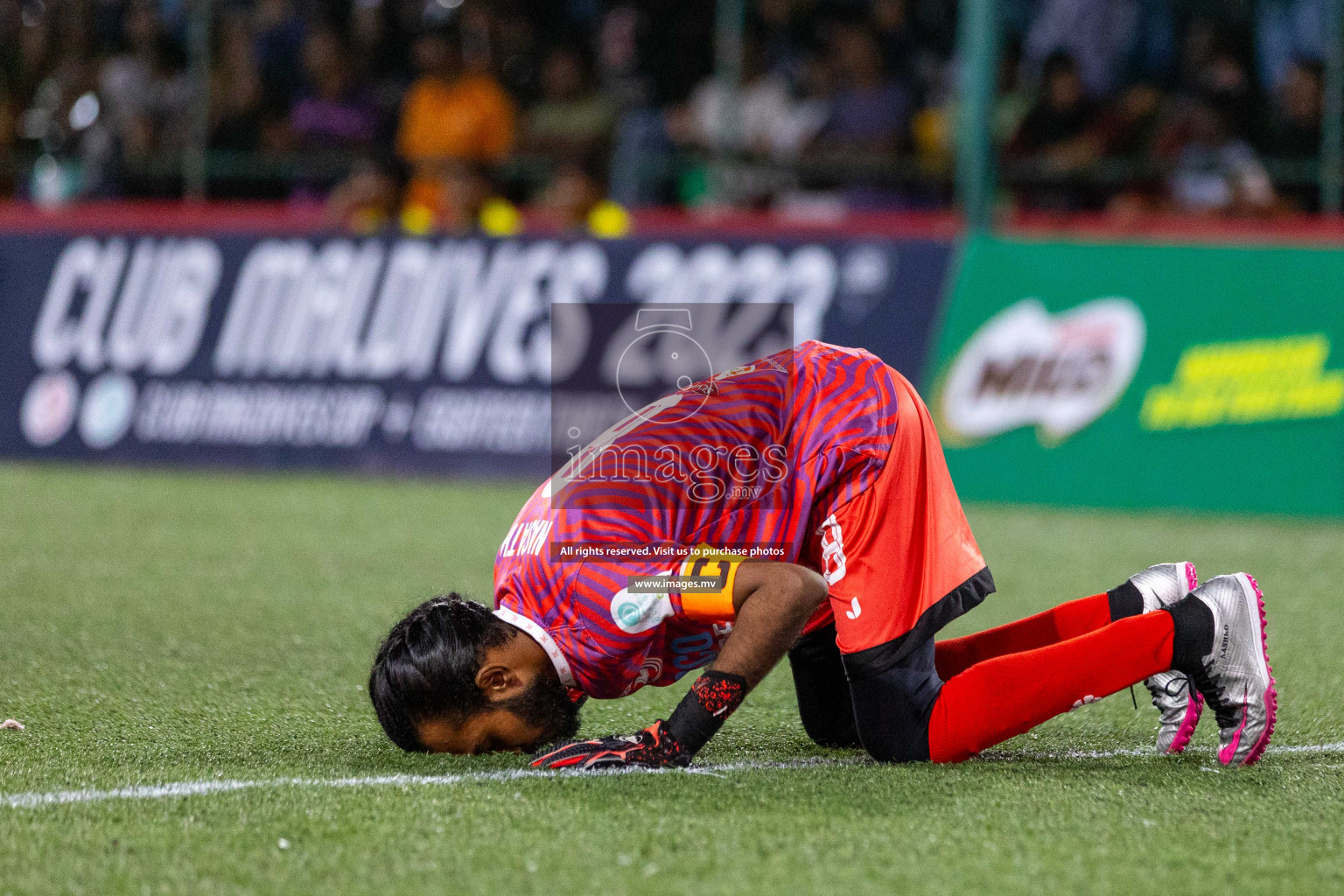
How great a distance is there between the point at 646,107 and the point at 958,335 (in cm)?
392

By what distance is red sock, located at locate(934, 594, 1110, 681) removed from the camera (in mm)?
4031

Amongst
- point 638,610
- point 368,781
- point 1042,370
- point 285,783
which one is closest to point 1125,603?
point 638,610

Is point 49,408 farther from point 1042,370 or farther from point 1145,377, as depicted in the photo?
point 1145,377

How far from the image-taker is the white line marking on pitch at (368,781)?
3359 millimetres

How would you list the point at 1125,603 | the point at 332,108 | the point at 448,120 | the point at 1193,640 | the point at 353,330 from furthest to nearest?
the point at 332,108
the point at 448,120
the point at 353,330
the point at 1125,603
the point at 1193,640

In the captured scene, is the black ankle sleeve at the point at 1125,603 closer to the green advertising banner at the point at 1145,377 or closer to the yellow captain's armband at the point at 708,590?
the yellow captain's armband at the point at 708,590

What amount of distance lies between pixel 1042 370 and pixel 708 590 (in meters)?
5.63

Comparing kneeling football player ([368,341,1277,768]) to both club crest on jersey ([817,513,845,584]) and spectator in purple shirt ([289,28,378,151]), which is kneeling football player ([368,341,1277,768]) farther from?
spectator in purple shirt ([289,28,378,151])

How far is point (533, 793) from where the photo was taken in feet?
11.1

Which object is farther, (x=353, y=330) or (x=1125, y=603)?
(x=353, y=330)

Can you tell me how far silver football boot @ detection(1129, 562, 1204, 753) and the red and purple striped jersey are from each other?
775 mm

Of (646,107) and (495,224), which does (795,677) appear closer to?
(495,224)

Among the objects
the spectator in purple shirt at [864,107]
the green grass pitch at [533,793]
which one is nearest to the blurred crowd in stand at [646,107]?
the spectator in purple shirt at [864,107]

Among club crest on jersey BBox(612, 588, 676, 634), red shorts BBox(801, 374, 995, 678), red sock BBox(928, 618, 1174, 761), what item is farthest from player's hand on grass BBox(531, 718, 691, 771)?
red sock BBox(928, 618, 1174, 761)
